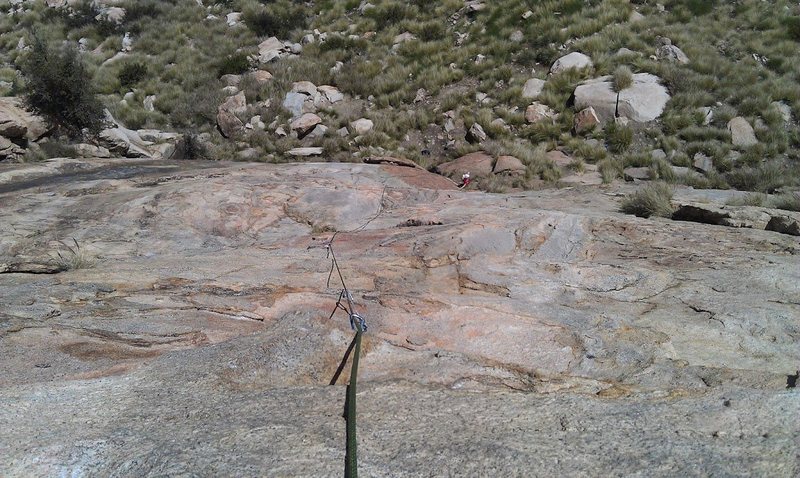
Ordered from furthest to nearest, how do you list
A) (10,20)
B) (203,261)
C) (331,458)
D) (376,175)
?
(10,20)
(376,175)
(203,261)
(331,458)

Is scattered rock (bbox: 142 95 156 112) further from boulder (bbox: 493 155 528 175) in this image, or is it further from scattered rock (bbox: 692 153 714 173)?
scattered rock (bbox: 692 153 714 173)

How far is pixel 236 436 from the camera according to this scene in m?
2.34

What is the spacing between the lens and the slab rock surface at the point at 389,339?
2254 mm

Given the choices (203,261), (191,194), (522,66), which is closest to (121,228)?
(191,194)

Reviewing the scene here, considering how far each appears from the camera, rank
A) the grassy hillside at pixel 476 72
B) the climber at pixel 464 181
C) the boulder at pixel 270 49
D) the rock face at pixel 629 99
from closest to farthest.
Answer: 1. the climber at pixel 464 181
2. the grassy hillside at pixel 476 72
3. the rock face at pixel 629 99
4. the boulder at pixel 270 49

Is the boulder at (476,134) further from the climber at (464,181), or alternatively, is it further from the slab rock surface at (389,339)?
the slab rock surface at (389,339)

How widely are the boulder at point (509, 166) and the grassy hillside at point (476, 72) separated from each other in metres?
0.18

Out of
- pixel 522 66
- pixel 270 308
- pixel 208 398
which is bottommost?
pixel 522 66

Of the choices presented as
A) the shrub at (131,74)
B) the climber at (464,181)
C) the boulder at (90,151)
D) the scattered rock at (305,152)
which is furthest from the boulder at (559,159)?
the shrub at (131,74)

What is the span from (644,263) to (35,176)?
24.6ft

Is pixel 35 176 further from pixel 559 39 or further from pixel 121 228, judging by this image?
pixel 559 39

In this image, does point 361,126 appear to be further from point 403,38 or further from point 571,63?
point 571,63

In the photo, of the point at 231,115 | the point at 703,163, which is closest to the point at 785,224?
the point at 703,163

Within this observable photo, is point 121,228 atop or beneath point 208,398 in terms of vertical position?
beneath
